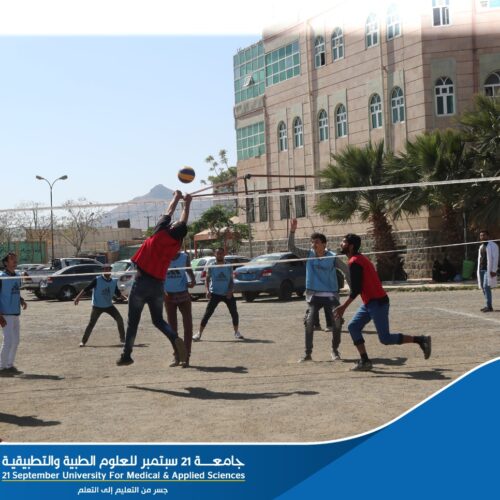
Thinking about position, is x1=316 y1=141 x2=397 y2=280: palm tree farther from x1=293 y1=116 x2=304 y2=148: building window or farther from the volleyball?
the volleyball

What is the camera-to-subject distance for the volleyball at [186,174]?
8336 millimetres

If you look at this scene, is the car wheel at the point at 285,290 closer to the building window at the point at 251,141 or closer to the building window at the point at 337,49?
the building window at the point at 337,49

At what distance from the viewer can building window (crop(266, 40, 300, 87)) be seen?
43031mm

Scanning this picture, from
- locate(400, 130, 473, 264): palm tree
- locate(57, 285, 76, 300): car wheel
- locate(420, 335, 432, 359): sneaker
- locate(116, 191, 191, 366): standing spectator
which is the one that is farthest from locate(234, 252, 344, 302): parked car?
locate(116, 191, 191, 366): standing spectator

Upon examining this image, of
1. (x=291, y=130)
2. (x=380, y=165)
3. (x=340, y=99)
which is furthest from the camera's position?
(x=291, y=130)

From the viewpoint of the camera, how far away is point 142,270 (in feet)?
31.5

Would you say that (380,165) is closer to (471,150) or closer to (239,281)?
(471,150)

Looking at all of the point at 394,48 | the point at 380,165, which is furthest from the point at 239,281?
the point at 394,48

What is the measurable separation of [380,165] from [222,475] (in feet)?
89.7

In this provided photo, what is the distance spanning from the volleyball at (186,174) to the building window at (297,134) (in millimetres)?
35617

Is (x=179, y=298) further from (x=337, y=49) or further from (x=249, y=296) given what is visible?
(x=337, y=49)

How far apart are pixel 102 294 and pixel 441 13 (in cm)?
2452

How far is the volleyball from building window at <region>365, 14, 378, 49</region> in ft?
85.1

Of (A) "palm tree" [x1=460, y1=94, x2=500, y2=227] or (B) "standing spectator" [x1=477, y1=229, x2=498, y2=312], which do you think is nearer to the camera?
(B) "standing spectator" [x1=477, y1=229, x2=498, y2=312]
